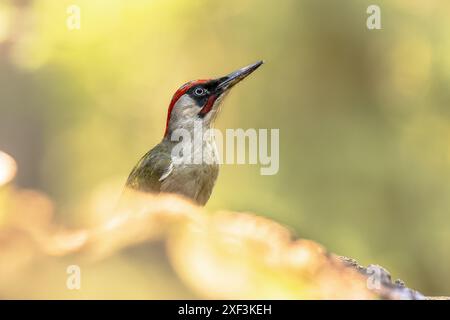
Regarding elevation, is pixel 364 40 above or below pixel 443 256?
above

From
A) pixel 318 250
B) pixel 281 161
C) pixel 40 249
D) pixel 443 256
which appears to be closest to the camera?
pixel 40 249

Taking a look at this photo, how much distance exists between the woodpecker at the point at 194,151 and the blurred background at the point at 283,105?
6.77ft

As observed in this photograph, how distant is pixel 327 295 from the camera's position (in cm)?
381

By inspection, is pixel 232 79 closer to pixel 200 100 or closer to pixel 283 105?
pixel 200 100

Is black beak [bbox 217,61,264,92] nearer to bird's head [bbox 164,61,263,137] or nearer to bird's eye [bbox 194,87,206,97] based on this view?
bird's head [bbox 164,61,263,137]

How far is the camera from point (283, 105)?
8.94 metres

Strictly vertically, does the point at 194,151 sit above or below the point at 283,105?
below

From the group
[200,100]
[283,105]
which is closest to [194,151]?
[200,100]

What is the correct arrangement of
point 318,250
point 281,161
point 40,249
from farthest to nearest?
point 281,161
point 318,250
point 40,249

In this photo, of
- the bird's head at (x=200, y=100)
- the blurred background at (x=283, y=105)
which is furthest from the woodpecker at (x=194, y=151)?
the blurred background at (x=283, y=105)

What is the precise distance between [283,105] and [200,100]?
2.94 meters

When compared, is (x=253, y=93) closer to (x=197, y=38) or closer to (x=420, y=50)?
(x=197, y=38)
